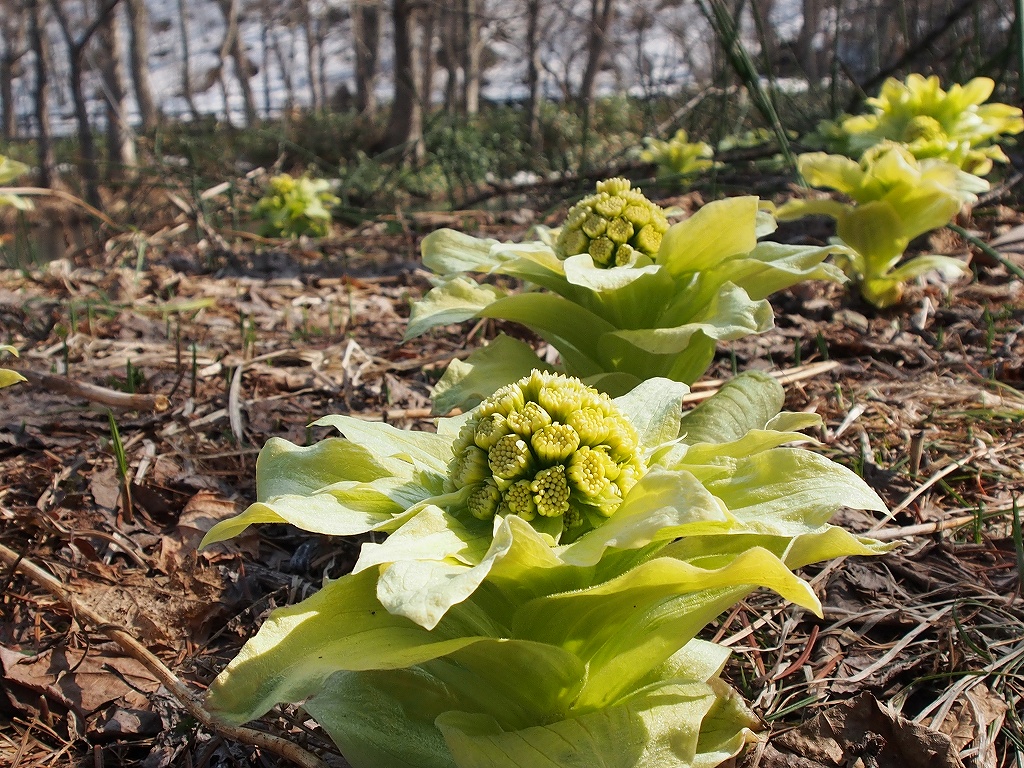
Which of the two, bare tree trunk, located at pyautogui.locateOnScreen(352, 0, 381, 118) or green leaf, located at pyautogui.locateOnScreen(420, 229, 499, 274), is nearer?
green leaf, located at pyautogui.locateOnScreen(420, 229, 499, 274)

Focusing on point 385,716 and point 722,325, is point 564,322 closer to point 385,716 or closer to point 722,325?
point 722,325

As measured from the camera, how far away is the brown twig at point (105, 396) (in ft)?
7.38

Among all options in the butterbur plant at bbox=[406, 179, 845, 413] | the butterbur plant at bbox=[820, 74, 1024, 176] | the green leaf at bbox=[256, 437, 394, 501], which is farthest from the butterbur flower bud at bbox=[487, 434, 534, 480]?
the butterbur plant at bbox=[820, 74, 1024, 176]

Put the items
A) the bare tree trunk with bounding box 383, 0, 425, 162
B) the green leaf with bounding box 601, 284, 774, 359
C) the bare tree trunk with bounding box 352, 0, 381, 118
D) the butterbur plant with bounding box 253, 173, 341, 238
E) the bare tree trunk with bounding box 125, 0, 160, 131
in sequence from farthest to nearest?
the bare tree trunk with bounding box 352, 0, 381, 118, the bare tree trunk with bounding box 125, 0, 160, 131, the bare tree trunk with bounding box 383, 0, 425, 162, the butterbur plant with bounding box 253, 173, 341, 238, the green leaf with bounding box 601, 284, 774, 359

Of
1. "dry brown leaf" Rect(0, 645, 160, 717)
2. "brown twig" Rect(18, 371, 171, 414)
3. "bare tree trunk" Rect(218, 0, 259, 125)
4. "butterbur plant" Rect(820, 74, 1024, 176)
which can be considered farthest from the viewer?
"bare tree trunk" Rect(218, 0, 259, 125)

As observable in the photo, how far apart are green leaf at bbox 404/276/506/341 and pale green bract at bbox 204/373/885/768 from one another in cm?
64

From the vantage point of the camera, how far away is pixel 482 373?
205 cm

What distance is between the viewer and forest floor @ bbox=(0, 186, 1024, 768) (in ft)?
4.55

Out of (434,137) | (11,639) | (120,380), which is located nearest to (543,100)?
(434,137)

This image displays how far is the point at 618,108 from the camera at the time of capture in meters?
15.1

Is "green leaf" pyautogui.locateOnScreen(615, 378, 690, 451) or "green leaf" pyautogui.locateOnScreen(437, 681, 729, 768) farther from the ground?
"green leaf" pyautogui.locateOnScreen(615, 378, 690, 451)

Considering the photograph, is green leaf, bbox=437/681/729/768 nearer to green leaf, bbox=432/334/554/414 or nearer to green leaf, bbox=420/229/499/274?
green leaf, bbox=432/334/554/414

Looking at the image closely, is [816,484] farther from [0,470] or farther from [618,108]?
[618,108]

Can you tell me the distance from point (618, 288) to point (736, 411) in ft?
1.22
